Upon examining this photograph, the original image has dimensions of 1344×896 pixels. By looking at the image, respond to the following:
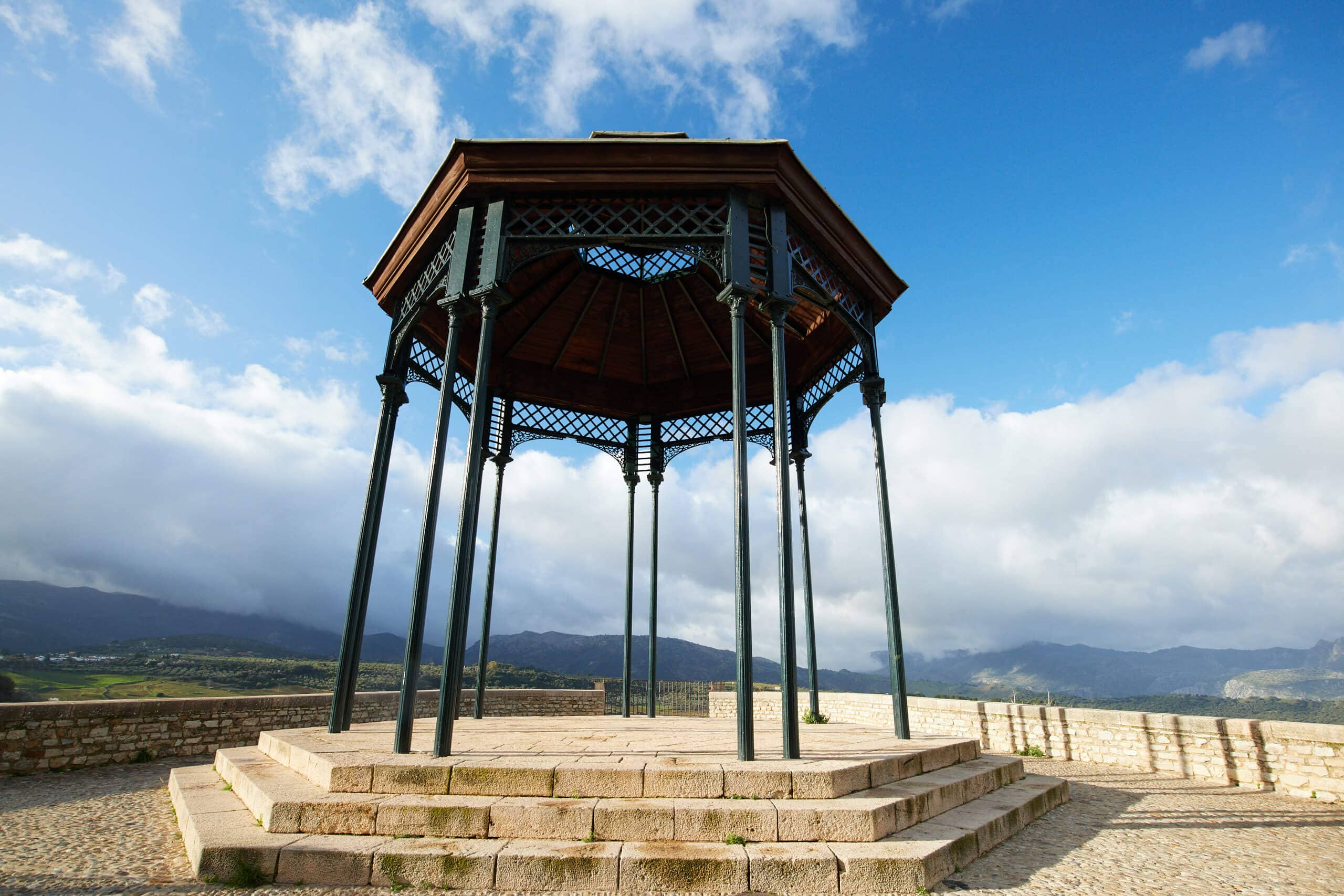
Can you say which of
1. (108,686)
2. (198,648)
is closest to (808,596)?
(108,686)

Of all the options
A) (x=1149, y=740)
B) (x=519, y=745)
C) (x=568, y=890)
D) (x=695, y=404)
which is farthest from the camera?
(x=695, y=404)

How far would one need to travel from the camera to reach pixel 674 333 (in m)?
13.2

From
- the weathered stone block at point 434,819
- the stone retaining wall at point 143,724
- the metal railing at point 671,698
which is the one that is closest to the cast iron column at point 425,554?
the weathered stone block at point 434,819

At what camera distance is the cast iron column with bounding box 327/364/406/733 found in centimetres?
851

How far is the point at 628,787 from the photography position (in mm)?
5285

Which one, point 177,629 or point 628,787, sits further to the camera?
point 177,629

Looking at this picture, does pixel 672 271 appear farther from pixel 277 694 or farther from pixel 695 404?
pixel 277 694

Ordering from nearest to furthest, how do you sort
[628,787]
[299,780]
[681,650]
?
[628,787]
[299,780]
[681,650]

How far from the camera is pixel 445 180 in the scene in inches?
320

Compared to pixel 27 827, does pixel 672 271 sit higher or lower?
higher

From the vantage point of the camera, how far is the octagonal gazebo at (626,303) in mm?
6922

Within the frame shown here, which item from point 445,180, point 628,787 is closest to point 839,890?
point 628,787

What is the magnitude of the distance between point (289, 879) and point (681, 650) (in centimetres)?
20108

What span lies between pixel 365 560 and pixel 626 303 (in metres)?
6.86
